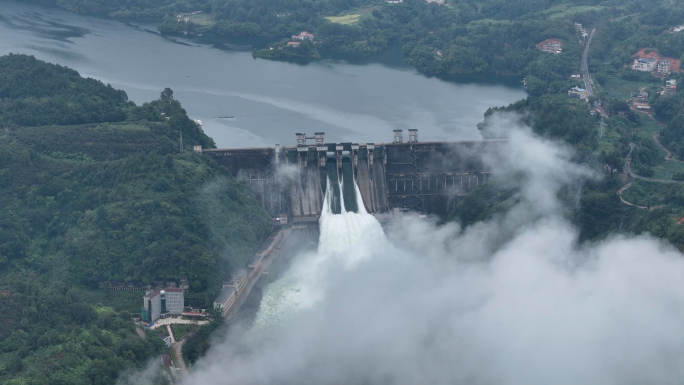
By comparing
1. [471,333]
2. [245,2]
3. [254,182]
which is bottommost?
[471,333]

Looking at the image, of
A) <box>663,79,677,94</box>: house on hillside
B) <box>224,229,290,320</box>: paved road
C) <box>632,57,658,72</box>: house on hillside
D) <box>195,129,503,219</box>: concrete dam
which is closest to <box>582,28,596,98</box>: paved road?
<box>632,57,658,72</box>: house on hillside

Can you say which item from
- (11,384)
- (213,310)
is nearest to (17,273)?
(213,310)

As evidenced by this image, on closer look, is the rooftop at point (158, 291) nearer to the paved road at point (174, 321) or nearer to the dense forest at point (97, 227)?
the dense forest at point (97, 227)

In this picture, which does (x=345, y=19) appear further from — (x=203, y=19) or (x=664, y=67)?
(x=664, y=67)

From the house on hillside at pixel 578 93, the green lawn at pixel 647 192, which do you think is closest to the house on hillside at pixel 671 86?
the house on hillside at pixel 578 93

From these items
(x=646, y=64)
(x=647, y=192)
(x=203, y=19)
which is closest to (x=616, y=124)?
(x=647, y=192)

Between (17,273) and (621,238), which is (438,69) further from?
(17,273)
